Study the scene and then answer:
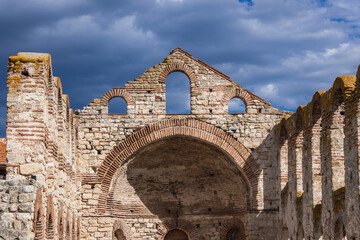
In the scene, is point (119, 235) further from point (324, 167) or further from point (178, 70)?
point (324, 167)

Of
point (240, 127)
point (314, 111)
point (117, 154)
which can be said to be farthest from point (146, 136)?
point (314, 111)

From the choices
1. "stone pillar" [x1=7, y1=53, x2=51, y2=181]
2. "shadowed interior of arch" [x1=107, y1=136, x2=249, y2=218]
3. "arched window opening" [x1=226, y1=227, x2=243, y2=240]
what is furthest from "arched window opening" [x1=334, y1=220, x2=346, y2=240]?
"arched window opening" [x1=226, y1=227, x2=243, y2=240]

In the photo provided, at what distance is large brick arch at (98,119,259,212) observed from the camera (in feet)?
52.5

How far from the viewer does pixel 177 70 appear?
55.7 feet

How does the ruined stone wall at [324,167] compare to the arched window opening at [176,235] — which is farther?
the arched window opening at [176,235]

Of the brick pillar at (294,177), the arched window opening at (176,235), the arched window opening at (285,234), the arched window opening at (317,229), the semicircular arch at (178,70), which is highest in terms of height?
the semicircular arch at (178,70)

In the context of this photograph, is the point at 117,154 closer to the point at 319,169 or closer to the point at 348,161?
the point at 319,169

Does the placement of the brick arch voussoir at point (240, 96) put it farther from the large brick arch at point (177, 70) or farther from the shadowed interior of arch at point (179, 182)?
the shadowed interior of arch at point (179, 182)

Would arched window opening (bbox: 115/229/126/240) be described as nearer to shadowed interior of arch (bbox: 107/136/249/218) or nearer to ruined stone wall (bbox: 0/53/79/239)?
shadowed interior of arch (bbox: 107/136/249/218)

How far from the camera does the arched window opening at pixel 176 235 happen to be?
18.4 meters

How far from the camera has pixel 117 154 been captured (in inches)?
632

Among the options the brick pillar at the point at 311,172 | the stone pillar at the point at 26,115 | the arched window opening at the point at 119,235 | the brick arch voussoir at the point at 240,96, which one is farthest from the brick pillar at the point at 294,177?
the stone pillar at the point at 26,115

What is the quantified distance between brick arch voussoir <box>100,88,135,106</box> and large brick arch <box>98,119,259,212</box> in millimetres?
1049

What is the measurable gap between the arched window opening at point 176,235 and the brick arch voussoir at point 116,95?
16.0 ft
